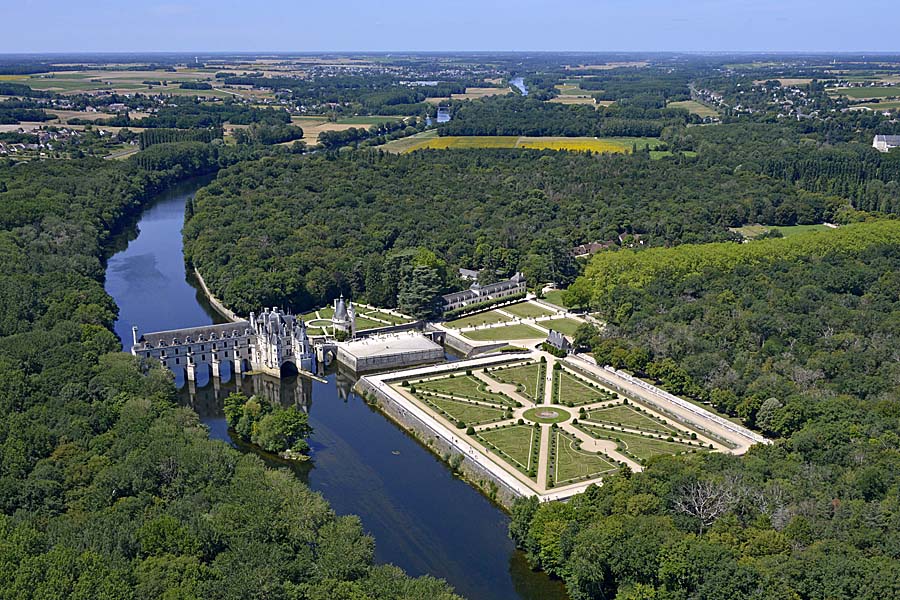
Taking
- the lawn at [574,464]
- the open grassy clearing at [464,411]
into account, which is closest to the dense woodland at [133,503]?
the lawn at [574,464]

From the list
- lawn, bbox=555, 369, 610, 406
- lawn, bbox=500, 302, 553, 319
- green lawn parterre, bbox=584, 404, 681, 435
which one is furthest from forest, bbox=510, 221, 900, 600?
green lawn parterre, bbox=584, 404, 681, 435

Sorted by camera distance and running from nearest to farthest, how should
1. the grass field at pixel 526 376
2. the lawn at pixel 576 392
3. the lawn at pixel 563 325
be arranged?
the lawn at pixel 576 392, the grass field at pixel 526 376, the lawn at pixel 563 325

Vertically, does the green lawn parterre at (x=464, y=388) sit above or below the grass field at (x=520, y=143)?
below

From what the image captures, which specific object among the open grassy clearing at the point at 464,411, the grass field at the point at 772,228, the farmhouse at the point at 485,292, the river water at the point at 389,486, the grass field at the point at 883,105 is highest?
the grass field at the point at 883,105

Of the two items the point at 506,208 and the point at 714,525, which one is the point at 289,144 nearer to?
the point at 506,208

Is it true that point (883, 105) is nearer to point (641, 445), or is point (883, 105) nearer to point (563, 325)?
point (563, 325)

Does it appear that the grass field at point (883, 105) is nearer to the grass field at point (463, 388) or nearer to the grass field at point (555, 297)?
the grass field at point (555, 297)

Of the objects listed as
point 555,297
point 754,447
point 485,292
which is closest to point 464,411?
point 754,447
